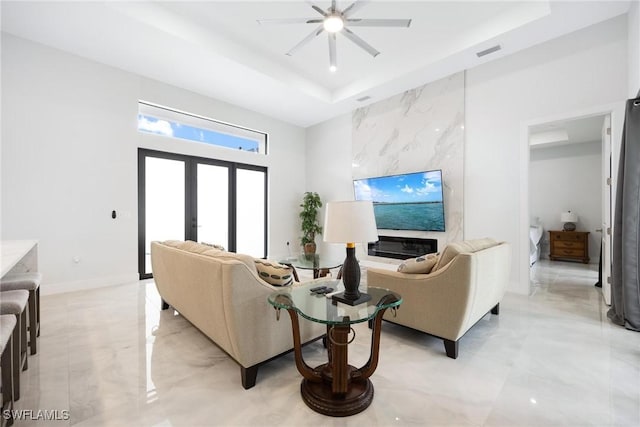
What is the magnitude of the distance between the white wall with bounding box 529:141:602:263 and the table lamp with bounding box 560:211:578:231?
17 centimetres

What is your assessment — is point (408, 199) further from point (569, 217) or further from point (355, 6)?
point (569, 217)

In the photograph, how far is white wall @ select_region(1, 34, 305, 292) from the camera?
350 cm

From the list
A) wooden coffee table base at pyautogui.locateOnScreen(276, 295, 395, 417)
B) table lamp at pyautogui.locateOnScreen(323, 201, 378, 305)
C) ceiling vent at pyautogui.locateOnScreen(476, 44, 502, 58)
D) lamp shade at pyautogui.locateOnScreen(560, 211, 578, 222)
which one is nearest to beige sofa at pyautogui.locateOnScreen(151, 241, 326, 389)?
wooden coffee table base at pyautogui.locateOnScreen(276, 295, 395, 417)

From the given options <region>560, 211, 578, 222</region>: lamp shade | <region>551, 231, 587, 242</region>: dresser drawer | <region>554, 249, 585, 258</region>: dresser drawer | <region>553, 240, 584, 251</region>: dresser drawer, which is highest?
<region>560, 211, 578, 222</region>: lamp shade

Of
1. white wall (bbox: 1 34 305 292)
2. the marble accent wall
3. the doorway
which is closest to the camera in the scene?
white wall (bbox: 1 34 305 292)

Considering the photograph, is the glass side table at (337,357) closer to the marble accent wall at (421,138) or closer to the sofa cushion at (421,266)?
the sofa cushion at (421,266)

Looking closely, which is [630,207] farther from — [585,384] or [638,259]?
[585,384]

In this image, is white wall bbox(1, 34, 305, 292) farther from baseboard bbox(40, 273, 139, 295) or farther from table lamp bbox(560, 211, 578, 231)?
table lamp bbox(560, 211, 578, 231)

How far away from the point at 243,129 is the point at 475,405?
18.8 ft

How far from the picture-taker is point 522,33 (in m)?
3.38

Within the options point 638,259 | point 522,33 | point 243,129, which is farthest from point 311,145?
point 638,259

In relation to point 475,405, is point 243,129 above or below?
above

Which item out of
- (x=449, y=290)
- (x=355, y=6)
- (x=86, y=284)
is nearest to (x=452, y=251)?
→ (x=449, y=290)

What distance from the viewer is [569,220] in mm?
6160
